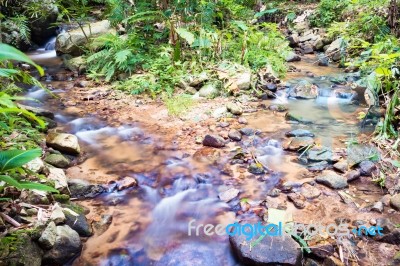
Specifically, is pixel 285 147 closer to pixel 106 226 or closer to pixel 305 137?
pixel 305 137

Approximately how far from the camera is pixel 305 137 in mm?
4570

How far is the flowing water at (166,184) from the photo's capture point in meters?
2.77

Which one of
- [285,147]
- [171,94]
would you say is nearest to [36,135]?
[171,94]

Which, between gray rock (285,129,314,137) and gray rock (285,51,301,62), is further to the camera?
gray rock (285,51,301,62)

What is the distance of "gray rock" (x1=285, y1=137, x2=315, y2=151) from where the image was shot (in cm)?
432

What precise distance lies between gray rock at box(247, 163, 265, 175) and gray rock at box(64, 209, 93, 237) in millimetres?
1931

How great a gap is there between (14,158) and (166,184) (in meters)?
2.00

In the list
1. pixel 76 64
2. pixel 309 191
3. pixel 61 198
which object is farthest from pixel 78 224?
pixel 76 64

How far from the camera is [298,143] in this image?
173 inches

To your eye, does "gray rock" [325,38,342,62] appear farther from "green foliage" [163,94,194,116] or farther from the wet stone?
the wet stone

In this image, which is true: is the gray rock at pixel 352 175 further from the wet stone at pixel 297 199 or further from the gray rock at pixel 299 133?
the gray rock at pixel 299 133

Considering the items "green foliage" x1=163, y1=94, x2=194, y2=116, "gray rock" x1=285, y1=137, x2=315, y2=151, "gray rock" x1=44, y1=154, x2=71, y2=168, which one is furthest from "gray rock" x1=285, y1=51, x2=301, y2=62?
"gray rock" x1=44, y1=154, x2=71, y2=168

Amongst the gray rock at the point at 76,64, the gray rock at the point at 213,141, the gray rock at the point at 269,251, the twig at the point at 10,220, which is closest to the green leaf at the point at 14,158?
the twig at the point at 10,220

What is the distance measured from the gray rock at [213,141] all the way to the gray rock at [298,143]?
A: 0.90 meters
